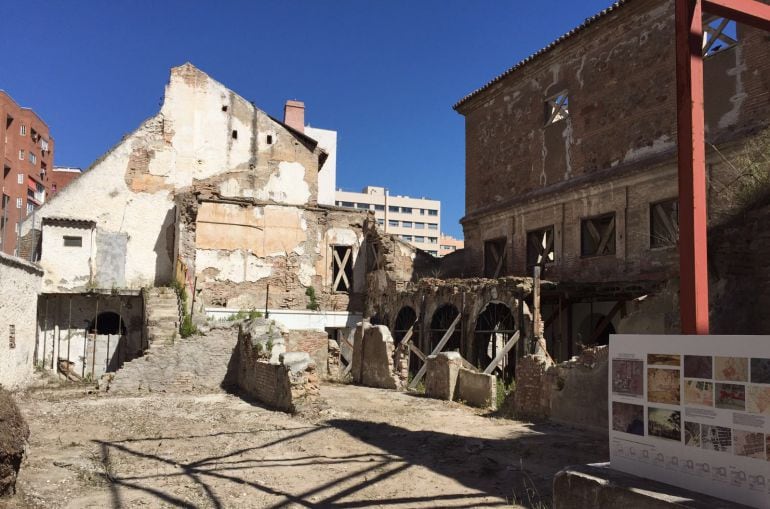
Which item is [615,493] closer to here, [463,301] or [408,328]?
[463,301]

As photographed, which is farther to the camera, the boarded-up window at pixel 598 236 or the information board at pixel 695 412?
the boarded-up window at pixel 598 236

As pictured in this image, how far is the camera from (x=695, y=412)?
3721 mm

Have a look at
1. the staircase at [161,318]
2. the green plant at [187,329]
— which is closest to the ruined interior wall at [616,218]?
the green plant at [187,329]

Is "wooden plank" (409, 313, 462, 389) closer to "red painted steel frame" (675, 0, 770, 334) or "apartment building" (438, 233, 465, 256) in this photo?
"red painted steel frame" (675, 0, 770, 334)

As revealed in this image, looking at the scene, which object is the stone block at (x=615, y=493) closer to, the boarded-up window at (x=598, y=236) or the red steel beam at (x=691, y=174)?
the red steel beam at (x=691, y=174)

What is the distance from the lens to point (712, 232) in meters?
9.05

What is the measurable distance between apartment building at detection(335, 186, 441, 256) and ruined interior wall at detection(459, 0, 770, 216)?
68940mm

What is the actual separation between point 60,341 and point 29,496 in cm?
1573

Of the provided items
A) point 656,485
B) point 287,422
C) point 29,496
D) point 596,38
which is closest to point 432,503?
point 656,485

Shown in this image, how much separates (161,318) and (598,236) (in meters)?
13.2

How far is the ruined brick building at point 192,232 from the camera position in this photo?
2103 cm

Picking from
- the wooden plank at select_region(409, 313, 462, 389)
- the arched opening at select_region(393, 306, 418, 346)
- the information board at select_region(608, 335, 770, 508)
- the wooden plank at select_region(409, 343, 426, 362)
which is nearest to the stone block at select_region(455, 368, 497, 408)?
the wooden plank at select_region(409, 313, 462, 389)

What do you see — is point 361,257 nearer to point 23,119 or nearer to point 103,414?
point 103,414

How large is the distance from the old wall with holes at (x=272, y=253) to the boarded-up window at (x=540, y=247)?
25.0ft
